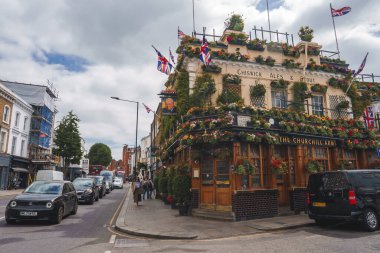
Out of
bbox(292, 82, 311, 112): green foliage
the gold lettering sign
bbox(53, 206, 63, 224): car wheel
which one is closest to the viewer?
bbox(53, 206, 63, 224): car wheel

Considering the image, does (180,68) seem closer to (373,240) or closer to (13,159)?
(373,240)

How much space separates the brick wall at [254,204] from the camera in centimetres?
1153

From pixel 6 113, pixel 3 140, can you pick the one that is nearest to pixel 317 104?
pixel 3 140

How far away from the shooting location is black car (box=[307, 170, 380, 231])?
9.04 meters

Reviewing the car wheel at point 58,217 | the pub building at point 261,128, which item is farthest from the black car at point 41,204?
the pub building at point 261,128

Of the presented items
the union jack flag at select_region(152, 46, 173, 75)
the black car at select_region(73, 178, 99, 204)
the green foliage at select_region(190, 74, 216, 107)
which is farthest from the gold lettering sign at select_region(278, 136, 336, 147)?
the black car at select_region(73, 178, 99, 204)

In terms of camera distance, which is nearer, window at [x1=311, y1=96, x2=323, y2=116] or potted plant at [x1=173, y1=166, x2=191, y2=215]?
potted plant at [x1=173, y1=166, x2=191, y2=215]

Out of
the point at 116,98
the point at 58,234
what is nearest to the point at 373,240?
the point at 58,234

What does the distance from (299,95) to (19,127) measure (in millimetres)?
33594

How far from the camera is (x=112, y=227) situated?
1048cm

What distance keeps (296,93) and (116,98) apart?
1609 cm

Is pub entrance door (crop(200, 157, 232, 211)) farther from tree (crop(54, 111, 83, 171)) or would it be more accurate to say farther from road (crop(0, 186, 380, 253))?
tree (crop(54, 111, 83, 171))

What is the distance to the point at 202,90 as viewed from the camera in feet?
49.2

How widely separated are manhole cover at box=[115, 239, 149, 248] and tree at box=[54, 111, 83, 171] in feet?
120
